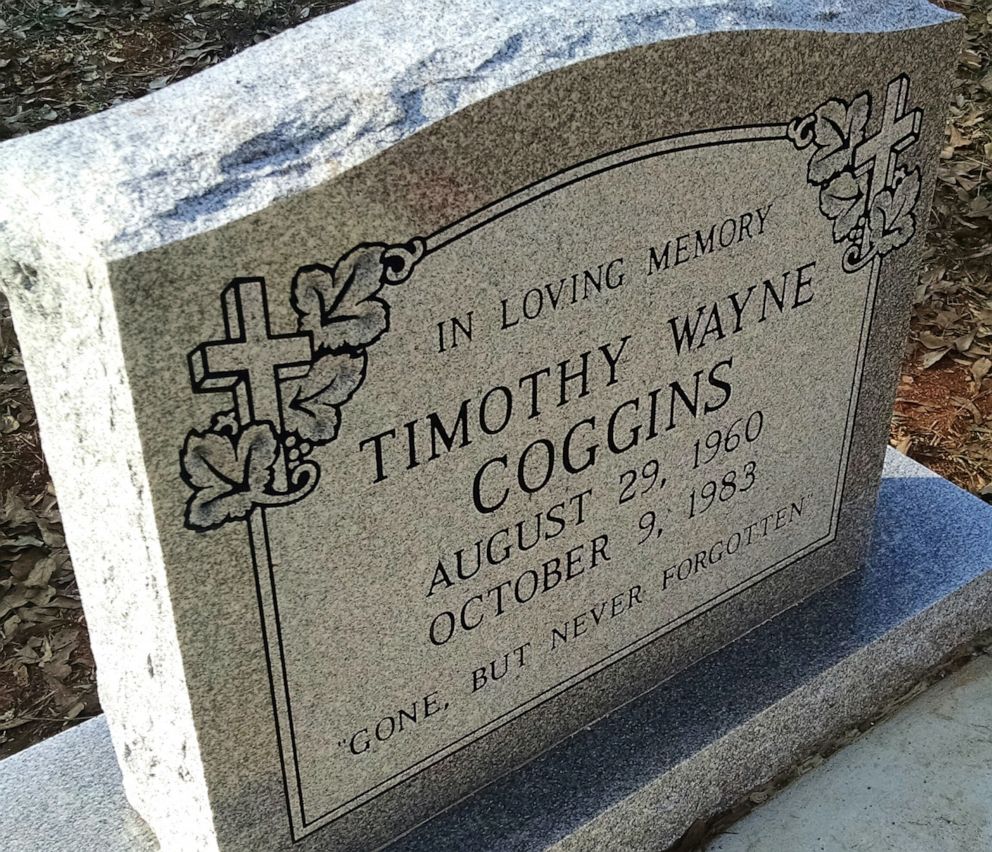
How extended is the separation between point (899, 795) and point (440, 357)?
1.63 metres

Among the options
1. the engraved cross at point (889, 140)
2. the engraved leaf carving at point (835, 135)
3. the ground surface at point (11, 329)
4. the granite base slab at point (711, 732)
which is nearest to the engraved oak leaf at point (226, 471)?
the granite base slab at point (711, 732)

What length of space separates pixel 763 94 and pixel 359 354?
2.91ft

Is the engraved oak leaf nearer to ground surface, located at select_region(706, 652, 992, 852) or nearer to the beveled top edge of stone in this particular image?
the beveled top edge of stone

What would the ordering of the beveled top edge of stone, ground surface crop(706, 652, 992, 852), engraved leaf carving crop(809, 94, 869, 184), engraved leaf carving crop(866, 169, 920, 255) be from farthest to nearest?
ground surface crop(706, 652, 992, 852) < engraved leaf carving crop(866, 169, 920, 255) < engraved leaf carving crop(809, 94, 869, 184) < the beveled top edge of stone

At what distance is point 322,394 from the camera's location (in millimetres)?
1908

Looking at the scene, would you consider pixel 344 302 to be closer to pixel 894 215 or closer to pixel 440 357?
pixel 440 357

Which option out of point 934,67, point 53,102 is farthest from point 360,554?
point 53,102

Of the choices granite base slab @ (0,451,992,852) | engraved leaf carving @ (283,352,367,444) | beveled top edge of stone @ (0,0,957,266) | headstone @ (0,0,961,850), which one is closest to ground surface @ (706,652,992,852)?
granite base slab @ (0,451,992,852)

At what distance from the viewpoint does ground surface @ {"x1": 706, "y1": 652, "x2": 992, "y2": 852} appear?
2740 millimetres

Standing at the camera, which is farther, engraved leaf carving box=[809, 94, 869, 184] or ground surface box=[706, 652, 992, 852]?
ground surface box=[706, 652, 992, 852]

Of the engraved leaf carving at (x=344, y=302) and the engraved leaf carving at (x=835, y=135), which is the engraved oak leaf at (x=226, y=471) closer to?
the engraved leaf carving at (x=344, y=302)

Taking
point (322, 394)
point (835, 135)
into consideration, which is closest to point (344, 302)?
point (322, 394)

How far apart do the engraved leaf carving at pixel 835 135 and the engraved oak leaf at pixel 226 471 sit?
3.92 ft

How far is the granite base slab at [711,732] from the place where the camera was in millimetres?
2490
